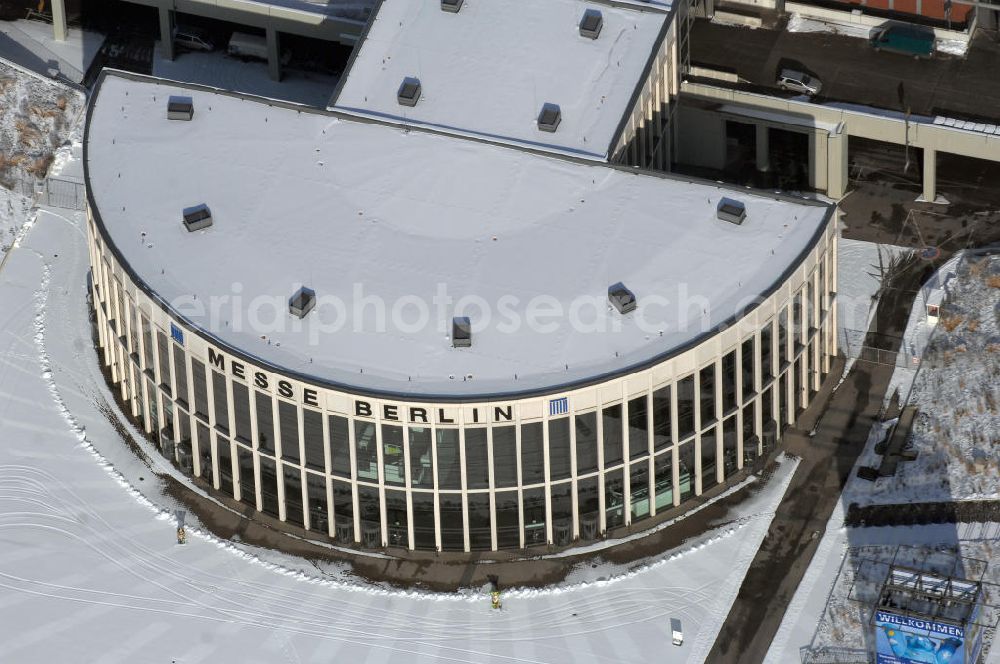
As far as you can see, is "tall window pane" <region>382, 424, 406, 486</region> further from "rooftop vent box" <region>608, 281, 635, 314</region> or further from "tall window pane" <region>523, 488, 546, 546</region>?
"rooftop vent box" <region>608, 281, 635, 314</region>

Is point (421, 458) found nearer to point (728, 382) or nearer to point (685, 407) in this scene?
point (685, 407)

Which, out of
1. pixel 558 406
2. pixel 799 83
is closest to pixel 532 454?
pixel 558 406

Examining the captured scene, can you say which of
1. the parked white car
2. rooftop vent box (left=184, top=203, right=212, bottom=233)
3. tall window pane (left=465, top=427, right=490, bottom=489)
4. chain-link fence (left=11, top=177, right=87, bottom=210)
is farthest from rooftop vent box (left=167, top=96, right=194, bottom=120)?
the parked white car

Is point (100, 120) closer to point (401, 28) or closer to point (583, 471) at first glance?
point (401, 28)

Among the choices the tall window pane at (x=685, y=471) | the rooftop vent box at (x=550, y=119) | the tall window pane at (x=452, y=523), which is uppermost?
Result: the rooftop vent box at (x=550, y=119)

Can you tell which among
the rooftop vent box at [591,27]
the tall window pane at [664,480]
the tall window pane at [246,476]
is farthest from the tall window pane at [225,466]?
the rooftop vent box at [591,27]

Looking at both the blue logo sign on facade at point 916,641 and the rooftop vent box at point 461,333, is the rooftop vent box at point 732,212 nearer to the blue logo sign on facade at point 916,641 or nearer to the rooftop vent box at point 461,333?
the rooftop vent box at point 461,333
